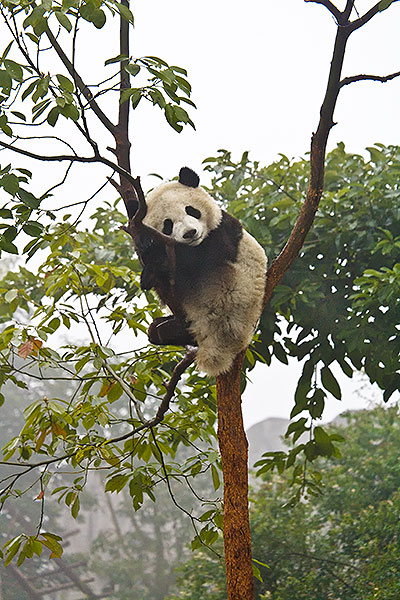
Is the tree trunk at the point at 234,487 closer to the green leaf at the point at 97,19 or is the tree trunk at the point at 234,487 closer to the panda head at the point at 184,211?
the panda head at the point at 184,211

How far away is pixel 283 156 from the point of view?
2.69m

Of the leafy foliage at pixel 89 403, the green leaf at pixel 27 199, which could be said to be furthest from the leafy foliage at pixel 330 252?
the green leaf at pixel 27 199

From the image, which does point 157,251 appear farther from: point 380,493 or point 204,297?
point 380,493

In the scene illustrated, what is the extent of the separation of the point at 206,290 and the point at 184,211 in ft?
0.71

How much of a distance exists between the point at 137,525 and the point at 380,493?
6.95 feet

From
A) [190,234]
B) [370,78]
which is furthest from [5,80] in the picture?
[370,78]

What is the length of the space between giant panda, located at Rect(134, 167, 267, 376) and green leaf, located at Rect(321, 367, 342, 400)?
961mm

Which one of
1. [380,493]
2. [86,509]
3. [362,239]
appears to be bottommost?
[380,493]

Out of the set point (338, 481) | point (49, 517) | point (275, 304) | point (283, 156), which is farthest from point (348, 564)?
point (49, 517)

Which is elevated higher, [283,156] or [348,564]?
[283,156]

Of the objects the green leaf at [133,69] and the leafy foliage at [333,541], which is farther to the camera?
the leafy foliage at [333,541]

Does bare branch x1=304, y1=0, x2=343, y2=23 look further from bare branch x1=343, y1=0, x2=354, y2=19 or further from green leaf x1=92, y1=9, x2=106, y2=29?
green leaf x1=92, y1=9, x2=106, y2=29

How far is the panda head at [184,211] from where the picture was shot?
5.36 feet

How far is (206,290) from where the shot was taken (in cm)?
170
